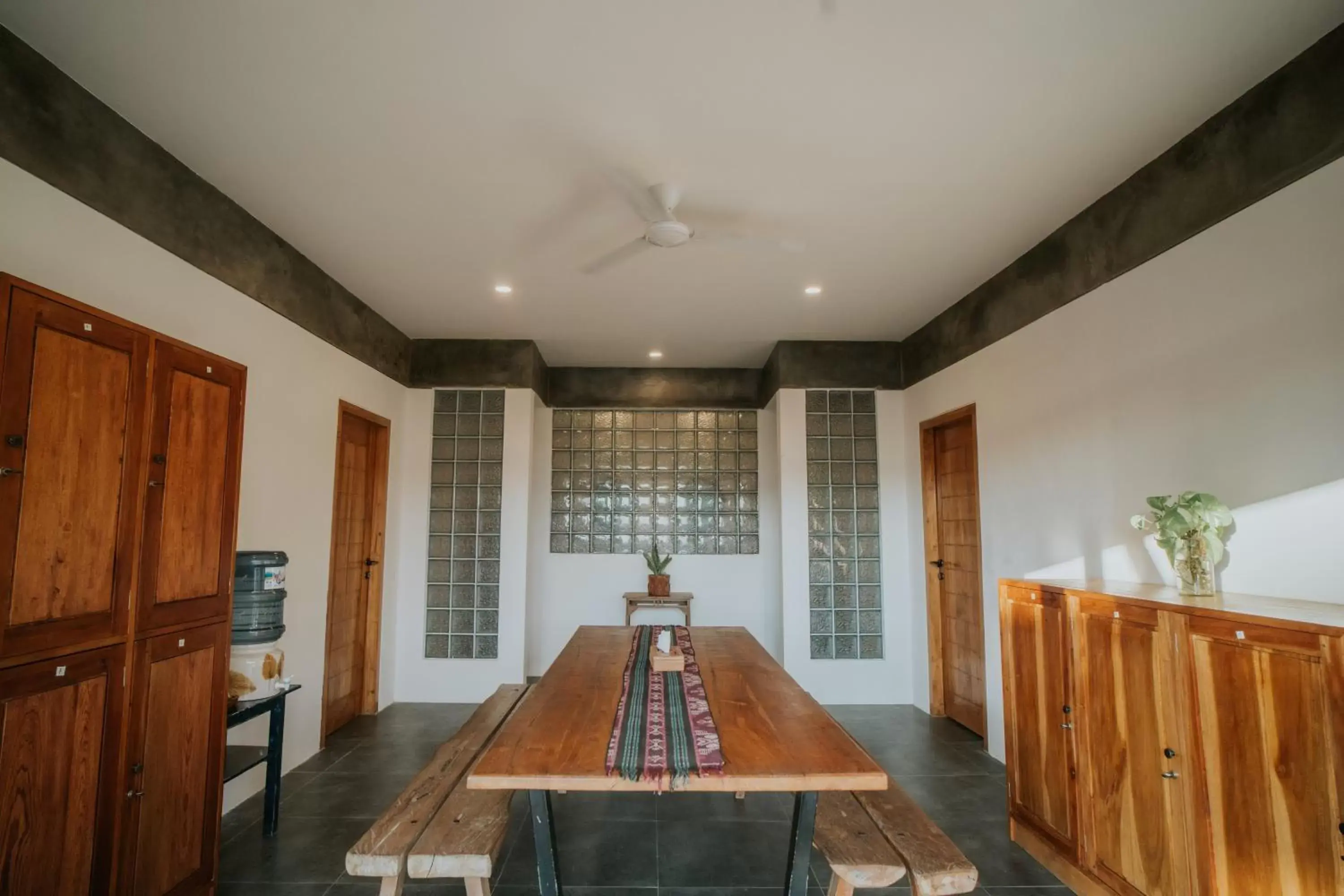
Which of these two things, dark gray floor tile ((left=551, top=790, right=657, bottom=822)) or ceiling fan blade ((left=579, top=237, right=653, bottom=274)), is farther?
ceiling fan blade ((left=579, top=237, right=653, bottom=274))

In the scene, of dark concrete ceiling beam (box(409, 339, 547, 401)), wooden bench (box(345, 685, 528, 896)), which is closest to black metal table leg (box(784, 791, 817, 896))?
wooden bench (box(345, 685, 528, 896))

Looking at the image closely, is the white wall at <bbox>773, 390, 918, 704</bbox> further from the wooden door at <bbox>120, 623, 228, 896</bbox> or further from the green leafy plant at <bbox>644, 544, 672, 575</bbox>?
the wooden door at <bbox>120, 623, 228, 896</bbox>

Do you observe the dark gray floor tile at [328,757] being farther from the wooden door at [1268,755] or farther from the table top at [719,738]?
the wooden door at [1268,755]

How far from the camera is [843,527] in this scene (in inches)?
195

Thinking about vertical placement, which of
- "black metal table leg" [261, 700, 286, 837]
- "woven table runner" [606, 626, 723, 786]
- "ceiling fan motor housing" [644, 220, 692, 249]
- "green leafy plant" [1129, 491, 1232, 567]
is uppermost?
"ceiling fan motor housing" [644, 220, 692, 249]

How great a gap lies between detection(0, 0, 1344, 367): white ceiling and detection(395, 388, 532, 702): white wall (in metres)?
1.76

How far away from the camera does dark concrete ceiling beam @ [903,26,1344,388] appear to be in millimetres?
1885

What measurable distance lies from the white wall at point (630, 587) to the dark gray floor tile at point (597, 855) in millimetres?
2805

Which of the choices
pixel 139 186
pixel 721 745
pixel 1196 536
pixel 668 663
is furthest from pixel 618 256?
pixel 1196 536

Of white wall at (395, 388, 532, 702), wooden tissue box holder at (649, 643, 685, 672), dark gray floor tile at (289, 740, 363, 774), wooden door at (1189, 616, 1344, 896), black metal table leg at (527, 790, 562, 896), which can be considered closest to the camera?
wooden door at (1189, 616, 1344, 896)

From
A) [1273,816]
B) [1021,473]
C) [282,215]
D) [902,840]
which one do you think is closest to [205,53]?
[282,215]

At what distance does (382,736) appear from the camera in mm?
4023

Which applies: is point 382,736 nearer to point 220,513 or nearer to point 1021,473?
point 220,513

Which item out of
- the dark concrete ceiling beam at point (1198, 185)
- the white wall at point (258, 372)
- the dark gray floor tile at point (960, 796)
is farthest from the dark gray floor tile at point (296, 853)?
the dark concrete ceiling beam at point (1198, 185)
